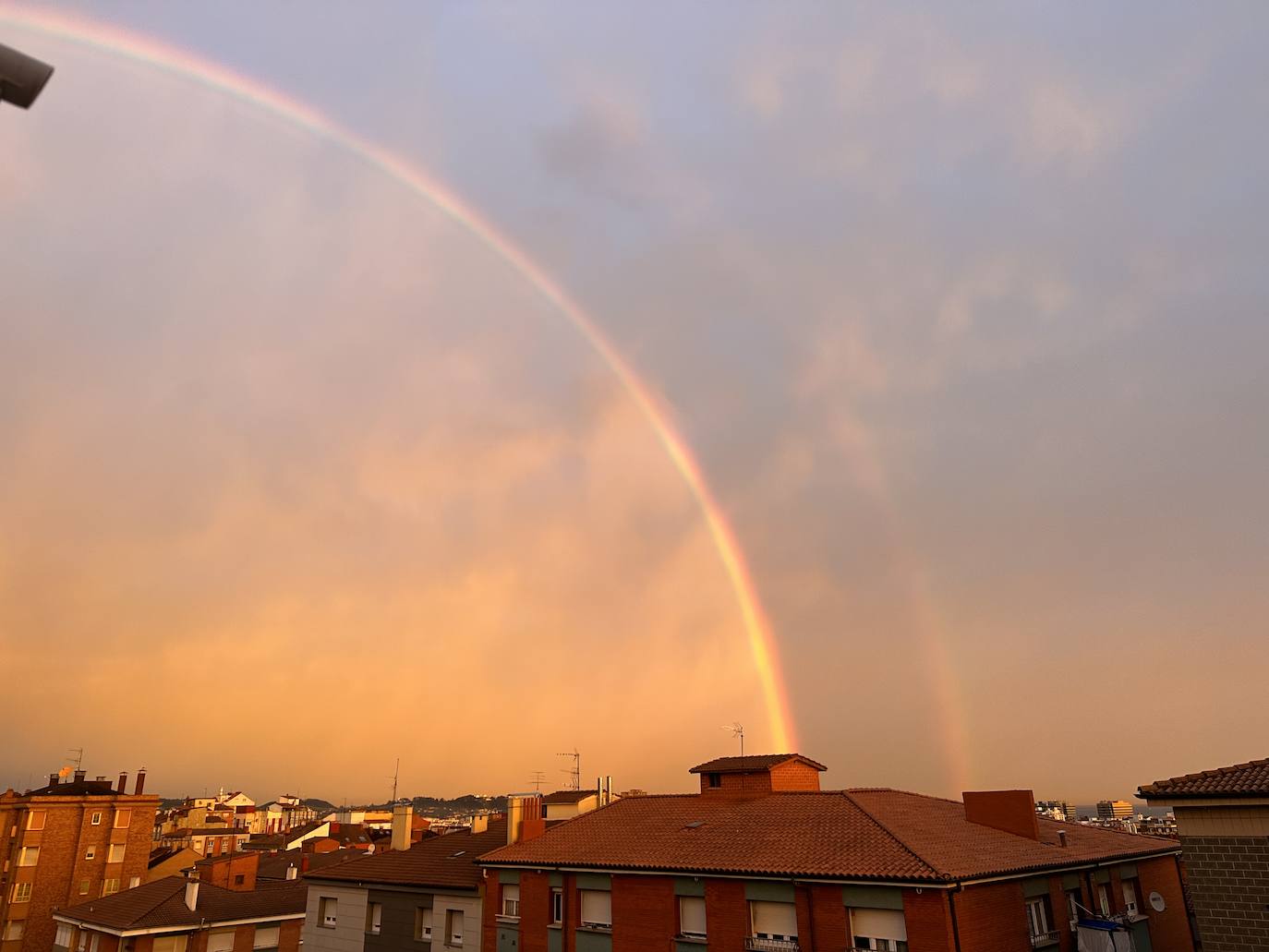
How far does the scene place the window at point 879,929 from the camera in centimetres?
2055

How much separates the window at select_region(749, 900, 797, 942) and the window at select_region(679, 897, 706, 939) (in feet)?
5.76

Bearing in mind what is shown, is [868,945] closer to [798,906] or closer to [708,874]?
[798,906]

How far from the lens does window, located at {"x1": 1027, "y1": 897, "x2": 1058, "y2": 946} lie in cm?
2245

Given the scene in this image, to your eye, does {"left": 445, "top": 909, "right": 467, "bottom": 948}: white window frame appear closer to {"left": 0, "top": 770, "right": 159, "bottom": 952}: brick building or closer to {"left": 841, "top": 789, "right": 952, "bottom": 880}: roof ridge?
{"left": 841, "top": 789, "right": 952, "bottom": 880}: roof ridge

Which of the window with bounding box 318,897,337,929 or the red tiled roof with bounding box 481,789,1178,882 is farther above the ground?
the red tiled roof with bounding box 481,789,1178,882

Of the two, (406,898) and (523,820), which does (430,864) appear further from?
(523,820)

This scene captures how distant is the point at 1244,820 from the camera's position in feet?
54.1

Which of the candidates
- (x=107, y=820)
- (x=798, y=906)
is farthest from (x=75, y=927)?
(x=798, y=906)

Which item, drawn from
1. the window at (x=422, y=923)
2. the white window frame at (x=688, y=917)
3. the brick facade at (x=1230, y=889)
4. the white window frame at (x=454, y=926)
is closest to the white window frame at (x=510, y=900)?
the white window frame at (x=454, y=926)

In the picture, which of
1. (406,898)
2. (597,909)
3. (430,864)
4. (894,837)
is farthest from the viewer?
(430,864)

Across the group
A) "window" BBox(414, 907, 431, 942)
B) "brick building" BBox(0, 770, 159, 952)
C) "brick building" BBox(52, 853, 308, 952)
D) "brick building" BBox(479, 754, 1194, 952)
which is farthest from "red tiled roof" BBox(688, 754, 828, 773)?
"brick building" BBox(0, 770, 159, 952)

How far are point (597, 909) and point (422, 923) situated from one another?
9.62 meters

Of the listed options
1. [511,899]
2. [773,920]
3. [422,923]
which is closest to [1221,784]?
[773,920]

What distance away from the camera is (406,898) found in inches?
1292
